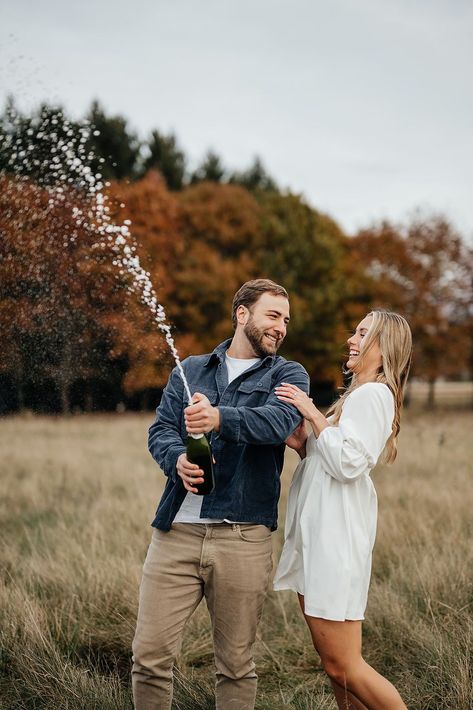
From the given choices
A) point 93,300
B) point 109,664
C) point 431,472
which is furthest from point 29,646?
point 431,472

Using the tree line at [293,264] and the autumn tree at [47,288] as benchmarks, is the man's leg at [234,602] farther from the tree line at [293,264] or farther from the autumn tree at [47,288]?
the tree line at [293,264]

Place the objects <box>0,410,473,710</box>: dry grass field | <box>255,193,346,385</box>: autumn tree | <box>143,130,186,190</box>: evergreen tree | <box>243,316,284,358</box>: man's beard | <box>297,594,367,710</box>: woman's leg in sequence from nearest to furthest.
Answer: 1. <box>297,594,367,710</box>: woman's leg
2. <box>243,316,284,358</box>: man's beard
3. <box>0,410,473,710</box>: dry grass field
4. <box>255,193,346,385</box>: autumn tree
5. <box>143,130,186,190</box>: evergreen tree

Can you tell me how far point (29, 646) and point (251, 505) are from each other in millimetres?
1942

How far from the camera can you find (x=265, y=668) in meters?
4.47

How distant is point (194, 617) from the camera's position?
4984mm

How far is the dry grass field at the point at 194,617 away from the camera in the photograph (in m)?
3.85

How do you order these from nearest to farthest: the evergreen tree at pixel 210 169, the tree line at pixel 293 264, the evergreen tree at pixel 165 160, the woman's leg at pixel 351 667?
the woman's leg at pixel 351 667 < the tree line at pixel 293 264 < the evergreen tree at pixel 165 160 < the evergreen tree at pixel 210 169

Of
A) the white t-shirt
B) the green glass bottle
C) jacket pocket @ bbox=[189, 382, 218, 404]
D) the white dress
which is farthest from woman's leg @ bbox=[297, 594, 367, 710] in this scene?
jacket pocket @ bbox=[189, 382, 218, 404]

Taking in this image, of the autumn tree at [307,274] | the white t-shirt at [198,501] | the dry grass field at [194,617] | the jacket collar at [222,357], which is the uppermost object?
the autumn tree at [307,274]

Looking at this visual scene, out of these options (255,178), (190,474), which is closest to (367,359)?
(190,474)

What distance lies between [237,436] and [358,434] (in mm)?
526

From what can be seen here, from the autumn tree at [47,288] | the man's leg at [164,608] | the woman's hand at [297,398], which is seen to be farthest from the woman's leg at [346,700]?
the autumn tree at [47,288]

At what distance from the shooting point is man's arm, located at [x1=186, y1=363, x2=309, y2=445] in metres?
2.94

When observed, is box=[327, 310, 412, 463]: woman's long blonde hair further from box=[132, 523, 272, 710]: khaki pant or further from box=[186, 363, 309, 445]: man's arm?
box=[132, 523, 272, 710]: khaki pant
